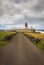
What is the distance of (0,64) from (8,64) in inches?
23.4

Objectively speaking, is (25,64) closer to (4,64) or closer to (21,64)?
(21,64)

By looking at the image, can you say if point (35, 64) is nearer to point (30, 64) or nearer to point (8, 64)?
point (30, 64)

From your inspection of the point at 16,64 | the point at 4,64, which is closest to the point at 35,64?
the point at 16,64

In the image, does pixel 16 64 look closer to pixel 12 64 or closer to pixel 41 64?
pixel 12 64

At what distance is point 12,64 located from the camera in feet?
40.6

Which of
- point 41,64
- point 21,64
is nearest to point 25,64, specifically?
point 21,64

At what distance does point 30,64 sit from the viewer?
1234 centimetres

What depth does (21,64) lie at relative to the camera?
12.3 meters

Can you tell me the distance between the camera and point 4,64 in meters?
12.4

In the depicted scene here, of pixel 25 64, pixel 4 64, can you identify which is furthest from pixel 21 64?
pixel 4 64

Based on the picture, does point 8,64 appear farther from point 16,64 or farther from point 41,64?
point 41,64

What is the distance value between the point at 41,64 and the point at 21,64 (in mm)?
1447

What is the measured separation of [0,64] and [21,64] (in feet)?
5.05

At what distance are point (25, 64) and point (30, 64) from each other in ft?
1.19
